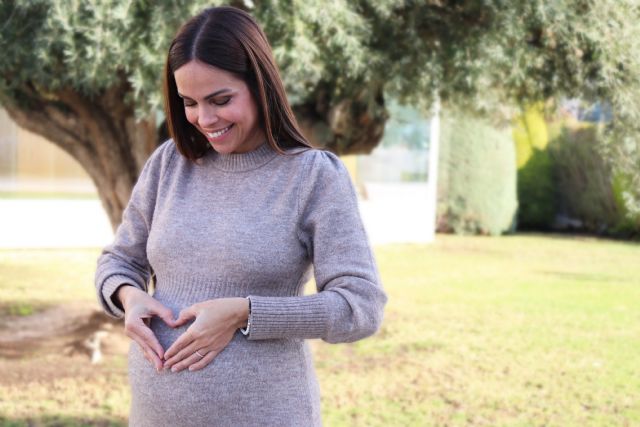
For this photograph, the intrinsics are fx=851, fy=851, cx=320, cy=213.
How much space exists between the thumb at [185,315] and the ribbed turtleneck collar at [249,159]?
14.7 inches

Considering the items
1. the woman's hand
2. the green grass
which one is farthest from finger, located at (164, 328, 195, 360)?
the green grass

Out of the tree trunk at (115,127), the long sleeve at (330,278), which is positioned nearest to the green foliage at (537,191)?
the tree trunk at (115,127)

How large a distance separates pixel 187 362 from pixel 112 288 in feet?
1.12

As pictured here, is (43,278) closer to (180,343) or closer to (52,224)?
(52,224)

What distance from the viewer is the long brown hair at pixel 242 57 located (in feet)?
6.54

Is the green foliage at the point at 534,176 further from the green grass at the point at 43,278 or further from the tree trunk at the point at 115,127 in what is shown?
the tree trunk at the point at 115,127

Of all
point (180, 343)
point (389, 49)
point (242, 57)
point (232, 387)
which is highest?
point (242, 57)

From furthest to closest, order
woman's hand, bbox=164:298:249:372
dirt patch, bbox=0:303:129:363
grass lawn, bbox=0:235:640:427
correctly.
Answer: dirt patch, bbox=0:303:129:363, grass lawn, bbox=0:235:640:427, woman's hand, bbox=164:298:249:372

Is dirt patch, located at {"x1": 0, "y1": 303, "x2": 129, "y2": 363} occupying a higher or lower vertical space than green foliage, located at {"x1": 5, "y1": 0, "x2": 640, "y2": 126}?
lower

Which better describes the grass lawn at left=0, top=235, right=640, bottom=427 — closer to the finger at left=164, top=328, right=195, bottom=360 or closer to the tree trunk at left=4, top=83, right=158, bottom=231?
the tree trunk at left=4, top=83, right=158, bottom=231

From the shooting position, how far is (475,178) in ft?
58.0

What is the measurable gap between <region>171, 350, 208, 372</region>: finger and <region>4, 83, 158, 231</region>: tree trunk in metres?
4.62

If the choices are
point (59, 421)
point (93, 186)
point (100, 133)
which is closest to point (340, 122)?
point (100, 133)

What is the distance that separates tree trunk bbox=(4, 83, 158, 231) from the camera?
6.46 m
